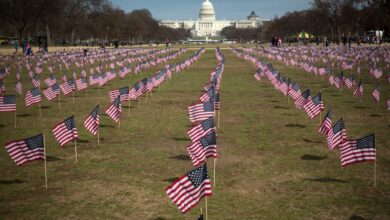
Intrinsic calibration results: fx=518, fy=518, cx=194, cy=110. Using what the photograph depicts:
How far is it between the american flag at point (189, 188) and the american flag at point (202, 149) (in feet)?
7.88

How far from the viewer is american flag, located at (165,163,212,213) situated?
794 centimetres

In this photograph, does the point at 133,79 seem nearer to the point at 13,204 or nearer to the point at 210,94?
the point at 210,94

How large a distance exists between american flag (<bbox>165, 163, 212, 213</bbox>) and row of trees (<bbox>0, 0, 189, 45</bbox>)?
7826 cm

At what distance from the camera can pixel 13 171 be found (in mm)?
12281

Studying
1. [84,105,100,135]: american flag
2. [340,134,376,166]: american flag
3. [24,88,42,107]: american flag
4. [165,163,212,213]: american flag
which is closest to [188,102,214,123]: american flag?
[84,105,100,135]: american flag

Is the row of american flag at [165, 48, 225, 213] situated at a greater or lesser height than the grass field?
greater

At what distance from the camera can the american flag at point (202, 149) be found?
10.6 metres

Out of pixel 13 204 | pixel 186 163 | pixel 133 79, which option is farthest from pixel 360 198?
pixel 133 79

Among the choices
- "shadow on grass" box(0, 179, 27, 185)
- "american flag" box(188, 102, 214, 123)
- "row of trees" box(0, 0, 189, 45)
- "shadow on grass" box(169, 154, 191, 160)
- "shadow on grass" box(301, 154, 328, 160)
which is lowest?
"shadow on grass" box(0, 179, 27, 185)

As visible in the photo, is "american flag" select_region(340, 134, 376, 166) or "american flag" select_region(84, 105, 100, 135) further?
"american flag" select_region(84, 105, 100, 135)

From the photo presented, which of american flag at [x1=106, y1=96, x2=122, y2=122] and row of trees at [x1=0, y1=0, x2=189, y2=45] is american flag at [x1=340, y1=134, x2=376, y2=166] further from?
row of trees at [x1=0, y1=0, x2=189, y2=45]

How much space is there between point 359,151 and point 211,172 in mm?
3337

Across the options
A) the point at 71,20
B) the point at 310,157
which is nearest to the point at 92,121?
the point at 310,157

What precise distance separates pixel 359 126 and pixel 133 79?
70.9 feet
